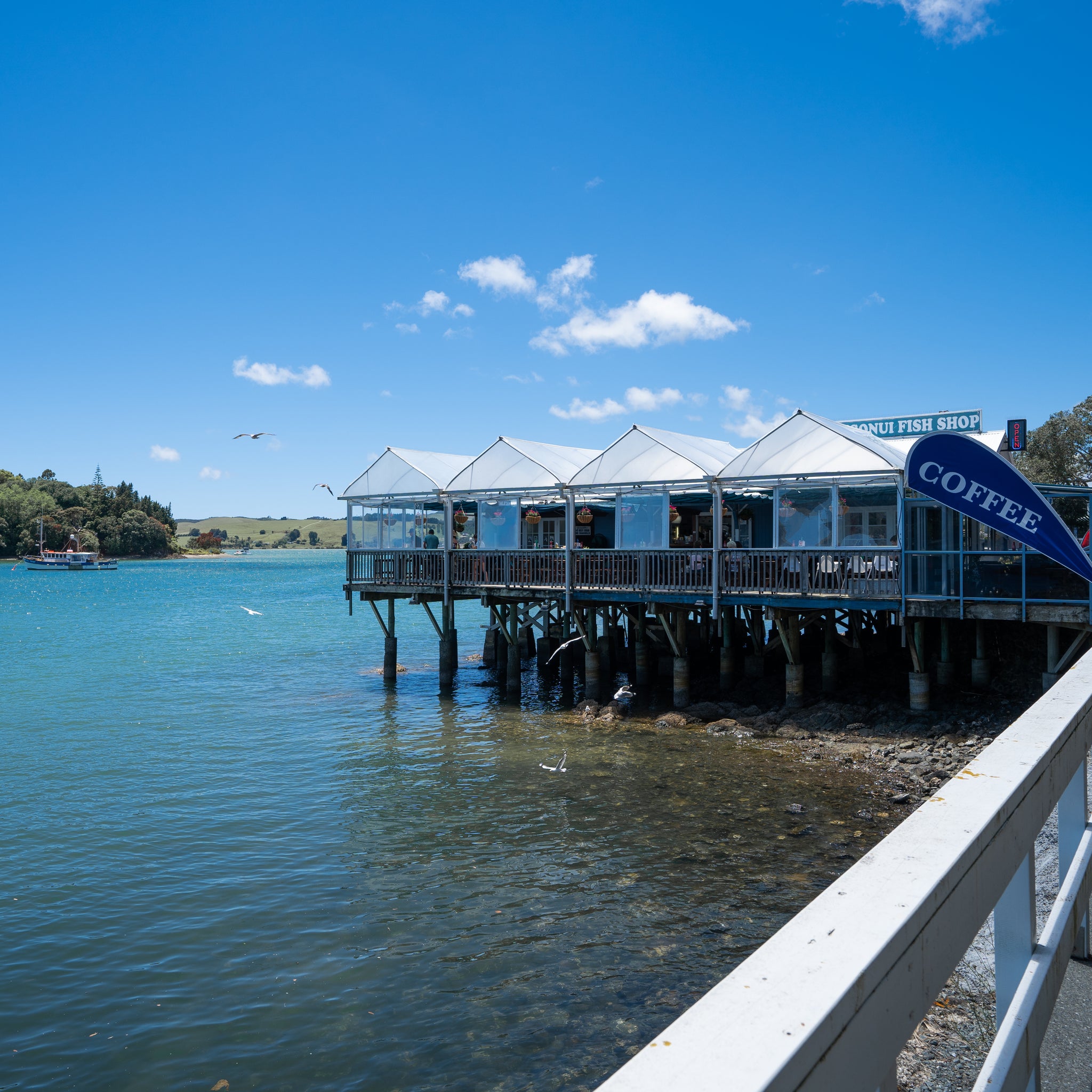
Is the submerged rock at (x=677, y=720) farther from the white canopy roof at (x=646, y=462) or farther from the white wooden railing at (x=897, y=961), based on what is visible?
the white wooden railing at (x=897, y=961)

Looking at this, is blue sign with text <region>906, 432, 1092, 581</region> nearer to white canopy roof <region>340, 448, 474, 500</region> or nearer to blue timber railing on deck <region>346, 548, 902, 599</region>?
blue timber railing on deck <region>346, 548, 902, 599</region>

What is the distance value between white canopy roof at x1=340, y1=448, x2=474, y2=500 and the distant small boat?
12192 cm

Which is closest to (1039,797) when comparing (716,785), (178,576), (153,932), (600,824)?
(153,932)

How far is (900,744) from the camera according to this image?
60.1 ft

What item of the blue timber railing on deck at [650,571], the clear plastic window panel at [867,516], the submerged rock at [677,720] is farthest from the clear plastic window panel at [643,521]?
the clear plastic window panel at [867,516]

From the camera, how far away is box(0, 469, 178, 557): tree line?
14262 centimetres

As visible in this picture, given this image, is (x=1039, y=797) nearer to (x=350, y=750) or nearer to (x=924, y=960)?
(x=924, y=960)

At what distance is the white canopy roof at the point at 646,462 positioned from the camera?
2277cm

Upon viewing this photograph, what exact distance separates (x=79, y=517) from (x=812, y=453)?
15152 centimetres

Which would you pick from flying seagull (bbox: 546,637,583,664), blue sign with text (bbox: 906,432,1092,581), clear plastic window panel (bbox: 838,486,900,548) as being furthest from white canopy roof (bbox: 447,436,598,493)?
blue sign with text (bbox: 906,432,1092,581)

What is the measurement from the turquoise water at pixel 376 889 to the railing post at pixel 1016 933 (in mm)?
7193

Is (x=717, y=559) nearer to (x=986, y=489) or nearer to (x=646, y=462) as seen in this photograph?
(x=646, y=462)

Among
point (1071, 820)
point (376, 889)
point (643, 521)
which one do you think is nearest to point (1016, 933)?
point (1071, 820)

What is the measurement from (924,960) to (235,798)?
58.9 ft
